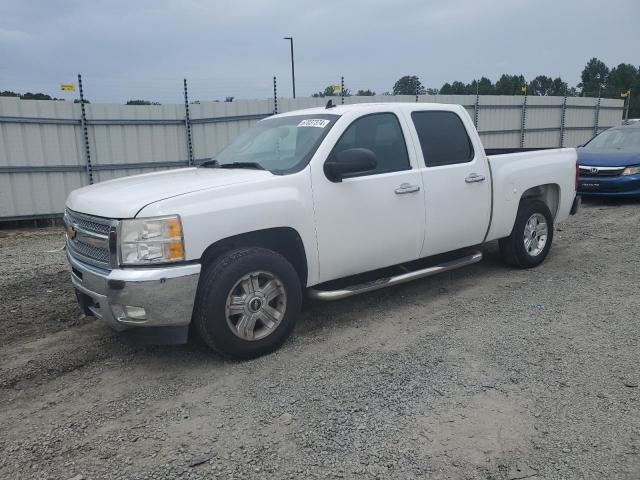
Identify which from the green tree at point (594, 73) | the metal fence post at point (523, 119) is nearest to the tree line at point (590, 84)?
the green tree at point (594, 73)

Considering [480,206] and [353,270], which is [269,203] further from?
[480,206]

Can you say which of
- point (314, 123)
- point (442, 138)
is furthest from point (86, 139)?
point (442, 138)

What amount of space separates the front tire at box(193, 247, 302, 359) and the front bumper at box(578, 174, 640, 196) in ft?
28.9

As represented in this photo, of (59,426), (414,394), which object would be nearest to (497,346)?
(414,394)

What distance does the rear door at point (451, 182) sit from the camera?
5.03 m

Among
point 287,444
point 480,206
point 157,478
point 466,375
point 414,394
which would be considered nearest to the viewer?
point 157,478

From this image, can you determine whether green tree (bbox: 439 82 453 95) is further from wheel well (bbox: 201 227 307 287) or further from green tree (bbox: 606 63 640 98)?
green tree (bbox: 606 63 640 98)

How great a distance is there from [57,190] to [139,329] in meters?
7.93

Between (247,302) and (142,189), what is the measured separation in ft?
3.71

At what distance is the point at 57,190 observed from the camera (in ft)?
34.3

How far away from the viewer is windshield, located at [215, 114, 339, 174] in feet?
14.5

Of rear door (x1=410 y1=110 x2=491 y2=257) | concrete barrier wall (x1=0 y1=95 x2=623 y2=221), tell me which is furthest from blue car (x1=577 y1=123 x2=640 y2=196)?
rear door (x1=410 y1=110 x2=491 y2=257)

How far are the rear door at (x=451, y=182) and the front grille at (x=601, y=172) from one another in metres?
6.43

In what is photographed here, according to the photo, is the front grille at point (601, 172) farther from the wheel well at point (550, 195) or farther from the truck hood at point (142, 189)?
the truck hood at point (142, 189)
